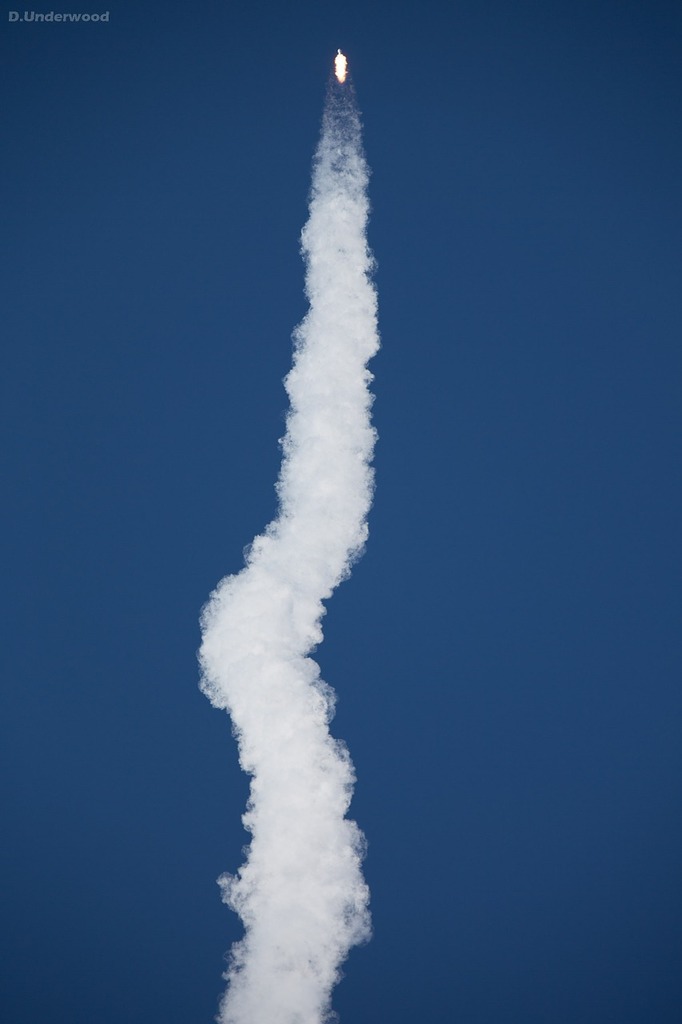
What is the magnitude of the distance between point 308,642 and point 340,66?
1701 mm

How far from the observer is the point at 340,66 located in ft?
7.32

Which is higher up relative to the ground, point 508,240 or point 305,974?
point 508,240

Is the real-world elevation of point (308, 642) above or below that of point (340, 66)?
below

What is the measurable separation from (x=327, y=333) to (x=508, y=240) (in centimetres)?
59

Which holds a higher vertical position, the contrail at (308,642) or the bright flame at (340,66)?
the bright flame at (340,66)

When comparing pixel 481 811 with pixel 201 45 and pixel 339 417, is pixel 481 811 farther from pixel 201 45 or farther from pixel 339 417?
pixel 201 45

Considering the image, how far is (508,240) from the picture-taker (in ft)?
7.20

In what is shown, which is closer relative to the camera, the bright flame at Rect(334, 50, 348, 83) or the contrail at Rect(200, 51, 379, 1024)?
the contrail at Rect(200, 51, 379, 1024)

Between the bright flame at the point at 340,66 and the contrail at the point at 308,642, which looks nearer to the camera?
the contrail at the point at 308,642

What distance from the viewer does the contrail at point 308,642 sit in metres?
2.09

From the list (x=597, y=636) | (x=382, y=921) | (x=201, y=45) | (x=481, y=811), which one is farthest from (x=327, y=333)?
(x=382, y=921)

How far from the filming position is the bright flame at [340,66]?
223 cm

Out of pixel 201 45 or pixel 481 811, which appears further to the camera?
pixel 201 45

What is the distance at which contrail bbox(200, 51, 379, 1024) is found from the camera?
209cm
